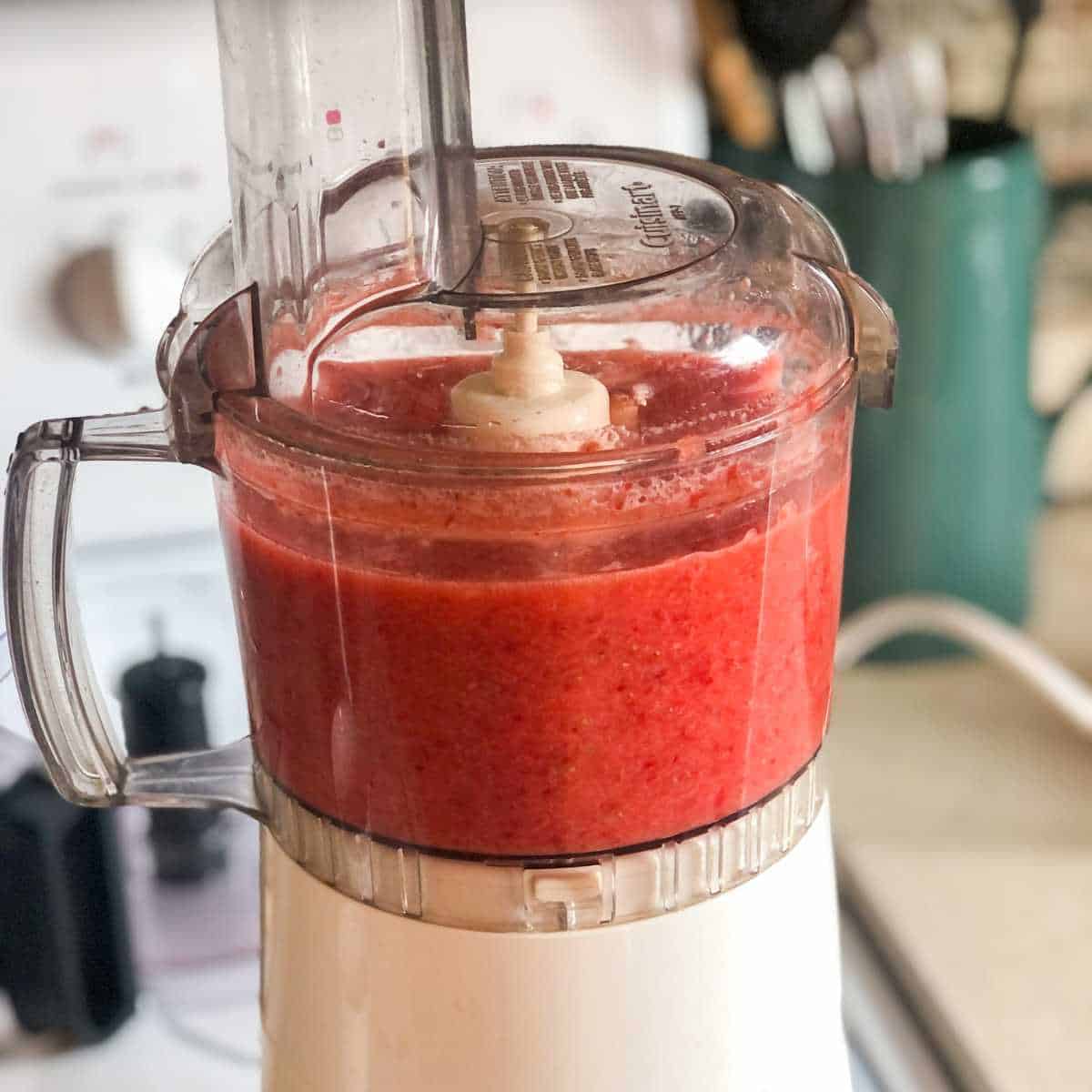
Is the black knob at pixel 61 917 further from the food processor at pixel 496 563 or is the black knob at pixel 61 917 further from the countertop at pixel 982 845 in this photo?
the countertop at pixel 982 845

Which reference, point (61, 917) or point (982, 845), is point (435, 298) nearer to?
point (61, 917)

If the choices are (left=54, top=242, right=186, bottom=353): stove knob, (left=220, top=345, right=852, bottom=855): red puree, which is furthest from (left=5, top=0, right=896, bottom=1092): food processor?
(left=54, top=242, right=186, bottom=353): stove knob

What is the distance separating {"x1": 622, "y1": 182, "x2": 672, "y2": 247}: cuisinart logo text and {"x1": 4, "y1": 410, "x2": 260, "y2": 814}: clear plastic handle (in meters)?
0.13

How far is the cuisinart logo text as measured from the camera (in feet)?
1.23

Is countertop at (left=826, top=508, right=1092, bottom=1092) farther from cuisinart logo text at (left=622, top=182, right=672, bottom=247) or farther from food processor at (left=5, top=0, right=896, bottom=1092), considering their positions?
cuisinart logo text at (left=622, top=182, right=672, bottom=247)

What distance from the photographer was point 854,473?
79 cm

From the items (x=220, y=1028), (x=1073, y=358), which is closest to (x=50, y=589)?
(x=220, y=1028)

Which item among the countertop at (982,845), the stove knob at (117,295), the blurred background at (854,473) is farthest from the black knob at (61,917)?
the countertop at (982,845)

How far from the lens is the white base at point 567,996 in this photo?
360 mm

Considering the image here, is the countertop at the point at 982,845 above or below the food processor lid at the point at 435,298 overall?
below

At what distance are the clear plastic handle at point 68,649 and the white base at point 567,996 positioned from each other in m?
0.04

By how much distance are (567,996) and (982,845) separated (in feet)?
1.27

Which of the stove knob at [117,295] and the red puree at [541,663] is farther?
the stove knob at [117,295]

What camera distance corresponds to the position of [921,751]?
0.77m
